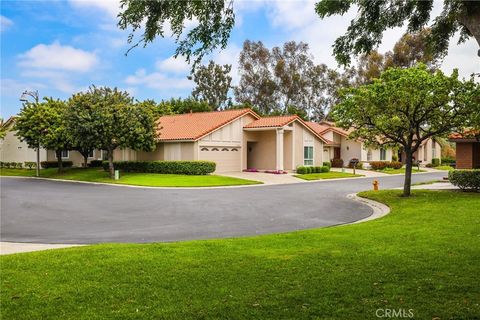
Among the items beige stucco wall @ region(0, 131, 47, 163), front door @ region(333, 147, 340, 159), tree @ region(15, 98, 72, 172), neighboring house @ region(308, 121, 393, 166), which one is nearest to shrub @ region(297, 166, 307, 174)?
neighboring house @ region(308, 121, 393, 166)

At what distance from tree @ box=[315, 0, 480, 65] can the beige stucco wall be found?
151 ft

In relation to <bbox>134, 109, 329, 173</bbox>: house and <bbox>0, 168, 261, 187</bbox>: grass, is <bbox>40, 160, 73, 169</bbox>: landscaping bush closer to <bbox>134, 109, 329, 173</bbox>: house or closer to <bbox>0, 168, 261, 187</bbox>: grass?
<bbox>0, 168, 261, 187</bbox>: grass

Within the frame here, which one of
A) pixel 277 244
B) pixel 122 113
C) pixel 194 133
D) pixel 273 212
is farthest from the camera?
pixel 194 133

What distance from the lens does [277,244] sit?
30.6 ft

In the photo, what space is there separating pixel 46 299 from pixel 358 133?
58.4ft

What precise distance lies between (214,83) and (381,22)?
208 ft

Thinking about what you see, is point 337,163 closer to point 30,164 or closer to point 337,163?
point 337,163

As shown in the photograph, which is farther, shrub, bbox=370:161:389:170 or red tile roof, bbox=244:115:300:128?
shrub, bbox=370:161:389:170

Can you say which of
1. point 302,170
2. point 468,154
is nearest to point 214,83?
point 302,170

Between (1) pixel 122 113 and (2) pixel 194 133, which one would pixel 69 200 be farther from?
(2) pixel 194 133

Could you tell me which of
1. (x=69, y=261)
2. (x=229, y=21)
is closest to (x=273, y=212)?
(x=69, y=261)

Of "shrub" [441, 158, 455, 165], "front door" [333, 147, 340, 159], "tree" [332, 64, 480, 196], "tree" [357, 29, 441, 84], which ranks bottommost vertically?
"shrub" [441, 158, 455, 165]

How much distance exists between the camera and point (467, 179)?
2116cm

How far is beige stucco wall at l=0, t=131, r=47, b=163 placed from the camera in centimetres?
4831
